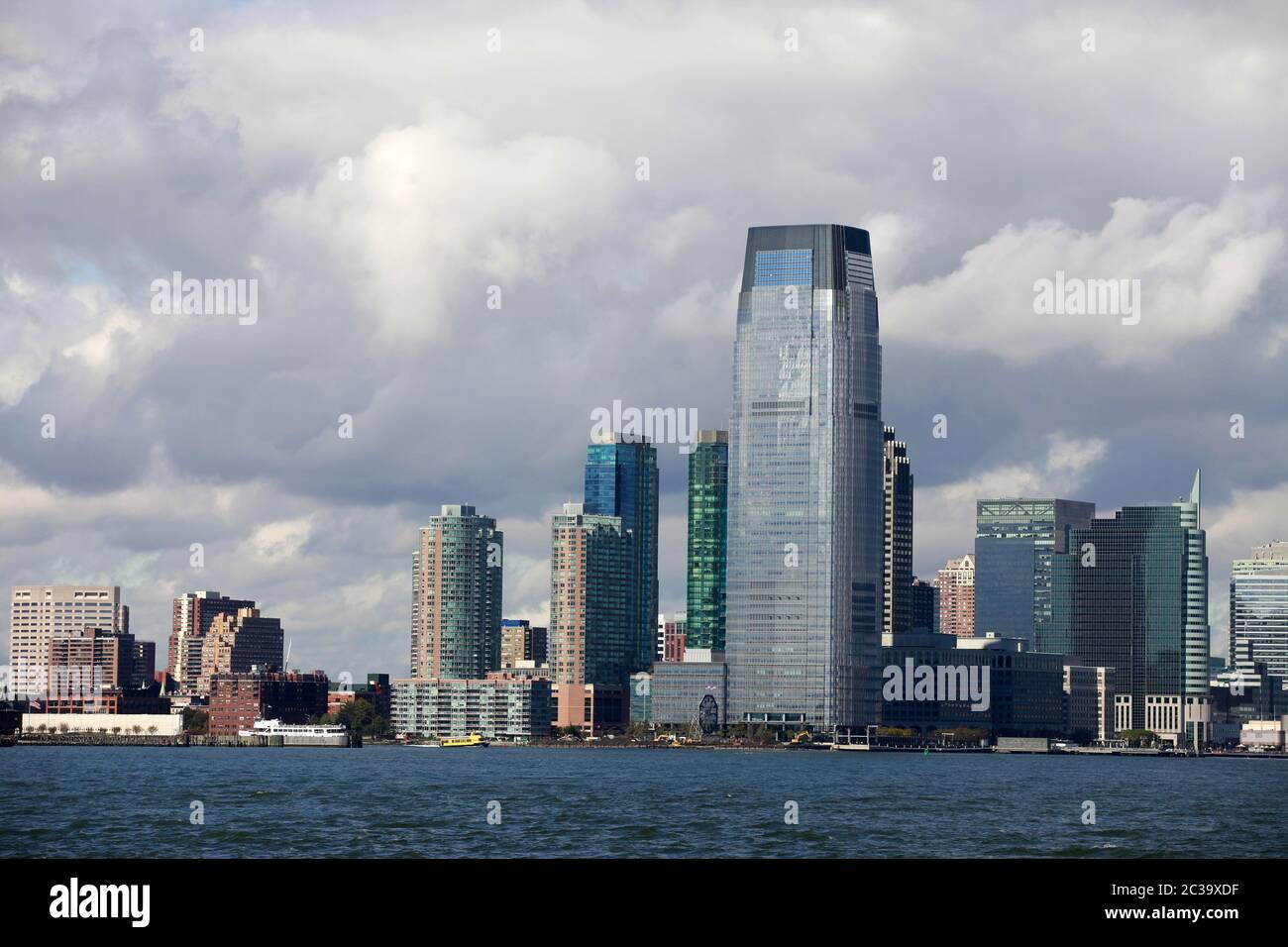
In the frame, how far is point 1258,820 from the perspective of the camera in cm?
12762

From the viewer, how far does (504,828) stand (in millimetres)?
101812

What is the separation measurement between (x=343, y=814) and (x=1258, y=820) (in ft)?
199
